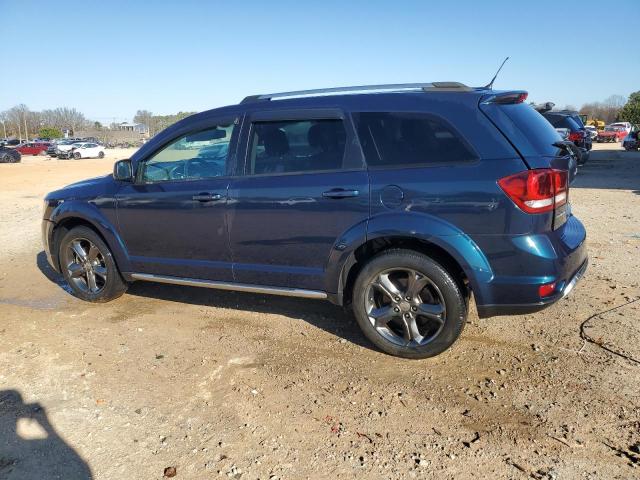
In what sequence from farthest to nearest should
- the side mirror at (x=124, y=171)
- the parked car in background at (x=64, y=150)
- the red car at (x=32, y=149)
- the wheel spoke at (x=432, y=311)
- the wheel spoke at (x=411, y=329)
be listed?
the red car at (x=32, y=149) < the parked car in background at (x=64, y=150) < the side mirror at (x=124, y=171) < the wheel spoke at (x=411, y=329) < the wheel spoke at (x=432, y=311)

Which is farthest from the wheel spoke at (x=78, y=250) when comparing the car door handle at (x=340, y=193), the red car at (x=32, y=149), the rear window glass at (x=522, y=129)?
the red car at (x=32, y=149)

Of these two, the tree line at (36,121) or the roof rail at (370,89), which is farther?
the tree line at (36,121)

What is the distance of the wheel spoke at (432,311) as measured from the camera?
359 centimetres

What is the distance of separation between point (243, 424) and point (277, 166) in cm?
197

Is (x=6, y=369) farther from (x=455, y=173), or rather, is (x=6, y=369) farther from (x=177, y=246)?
(x=455, y=173)

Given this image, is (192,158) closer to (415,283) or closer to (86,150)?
(415,283)

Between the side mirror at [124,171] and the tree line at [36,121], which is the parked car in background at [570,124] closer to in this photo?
the side mirror at [124,171]

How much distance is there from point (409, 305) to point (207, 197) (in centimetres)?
186

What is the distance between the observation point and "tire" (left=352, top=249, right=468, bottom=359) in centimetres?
354

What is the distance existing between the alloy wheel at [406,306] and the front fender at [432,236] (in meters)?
0.27

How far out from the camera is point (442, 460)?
8.70 ft

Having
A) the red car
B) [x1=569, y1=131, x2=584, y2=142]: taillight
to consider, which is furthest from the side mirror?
the red car

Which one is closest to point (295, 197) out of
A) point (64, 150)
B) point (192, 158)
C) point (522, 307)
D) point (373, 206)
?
point (373, 206)

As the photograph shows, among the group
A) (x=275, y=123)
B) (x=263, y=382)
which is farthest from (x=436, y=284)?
(x=275, y=123)
